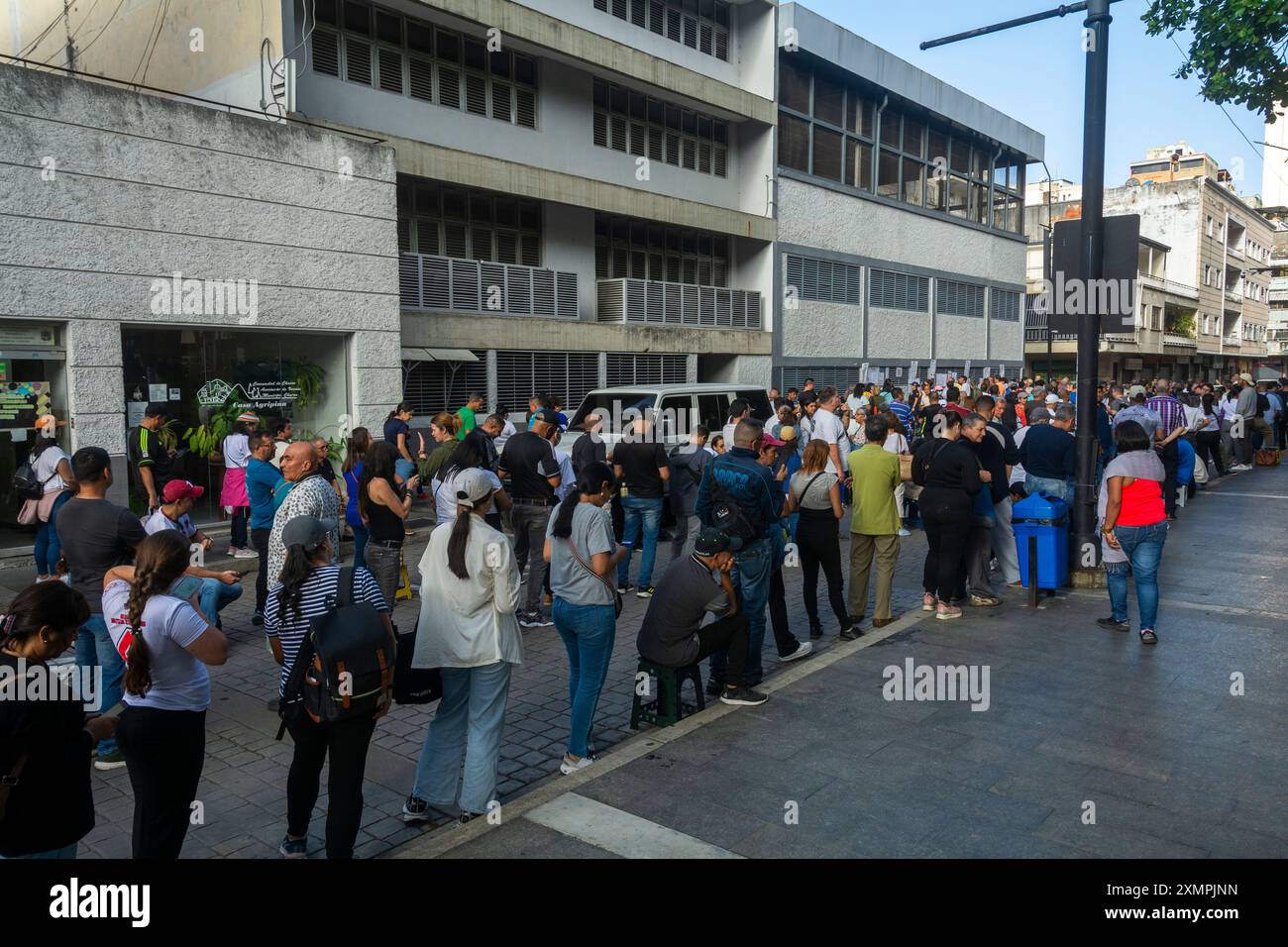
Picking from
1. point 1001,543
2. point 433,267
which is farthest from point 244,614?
point 433,267

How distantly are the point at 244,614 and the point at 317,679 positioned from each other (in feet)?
18.7

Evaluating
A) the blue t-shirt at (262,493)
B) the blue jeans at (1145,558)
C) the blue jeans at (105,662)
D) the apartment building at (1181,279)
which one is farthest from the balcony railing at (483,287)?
the apartment building at (1181,279)

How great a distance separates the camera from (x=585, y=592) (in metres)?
5.15

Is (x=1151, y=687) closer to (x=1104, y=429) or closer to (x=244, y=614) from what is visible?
(x=1104, y=429)

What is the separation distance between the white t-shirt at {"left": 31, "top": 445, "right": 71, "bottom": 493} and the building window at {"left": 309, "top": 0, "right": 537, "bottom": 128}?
Result: 8740 mm

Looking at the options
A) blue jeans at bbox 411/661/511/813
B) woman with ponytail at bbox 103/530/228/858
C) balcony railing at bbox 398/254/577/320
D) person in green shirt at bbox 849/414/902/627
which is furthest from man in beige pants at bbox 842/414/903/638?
balcony railing at bbox 398/254/577/320

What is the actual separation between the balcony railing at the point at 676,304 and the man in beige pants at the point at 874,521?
12.9m

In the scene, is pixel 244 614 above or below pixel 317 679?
below

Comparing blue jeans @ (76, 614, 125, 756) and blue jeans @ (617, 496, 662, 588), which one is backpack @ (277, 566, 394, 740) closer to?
blue jeans @ (76, 614, 125, 756)

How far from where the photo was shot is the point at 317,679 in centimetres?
379

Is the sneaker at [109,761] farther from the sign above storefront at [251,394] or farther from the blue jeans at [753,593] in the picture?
the sign above storefront at [251,394]

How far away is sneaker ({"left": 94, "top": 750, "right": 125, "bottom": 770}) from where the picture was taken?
540cm

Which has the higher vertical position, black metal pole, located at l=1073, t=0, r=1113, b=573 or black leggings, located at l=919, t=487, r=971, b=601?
black metal pole, located at l=1073, t=0, r=1113, b=573
